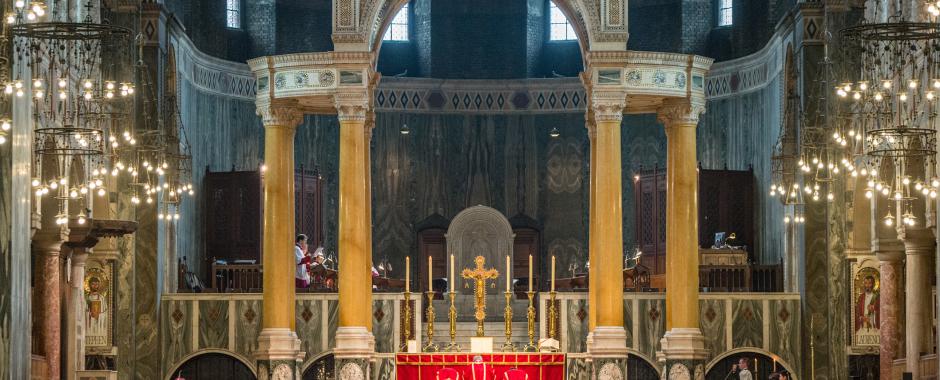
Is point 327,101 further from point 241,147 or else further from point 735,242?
point 735,242

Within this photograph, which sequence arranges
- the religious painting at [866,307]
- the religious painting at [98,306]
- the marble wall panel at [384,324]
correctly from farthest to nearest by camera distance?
the religious painting at [866,307] → the marble wall panel at [384,324] → the religious painting at [98,306]

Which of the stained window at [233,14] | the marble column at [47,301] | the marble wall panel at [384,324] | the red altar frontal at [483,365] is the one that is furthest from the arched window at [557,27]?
the marble column at [47,301]

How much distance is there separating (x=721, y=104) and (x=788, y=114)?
4.52 m

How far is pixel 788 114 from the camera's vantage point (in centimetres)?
3488

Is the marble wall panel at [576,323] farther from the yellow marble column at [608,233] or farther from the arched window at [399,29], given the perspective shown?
the arched window at [399,29]

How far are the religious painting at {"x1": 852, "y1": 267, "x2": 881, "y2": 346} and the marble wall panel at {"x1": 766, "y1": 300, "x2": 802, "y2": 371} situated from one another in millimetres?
1170

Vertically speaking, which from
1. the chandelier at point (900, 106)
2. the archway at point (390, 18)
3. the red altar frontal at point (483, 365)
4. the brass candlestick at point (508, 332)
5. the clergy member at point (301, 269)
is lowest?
the red altar frontal at point (483, 365)

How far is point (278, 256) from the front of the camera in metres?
31.5

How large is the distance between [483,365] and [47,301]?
7184 mm

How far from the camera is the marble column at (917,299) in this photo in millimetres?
28391

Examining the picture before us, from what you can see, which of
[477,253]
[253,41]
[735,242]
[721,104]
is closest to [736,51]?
[721,104]

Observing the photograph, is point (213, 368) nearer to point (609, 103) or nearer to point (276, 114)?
point (276, 114)

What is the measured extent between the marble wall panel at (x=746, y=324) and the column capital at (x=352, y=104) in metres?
8.73

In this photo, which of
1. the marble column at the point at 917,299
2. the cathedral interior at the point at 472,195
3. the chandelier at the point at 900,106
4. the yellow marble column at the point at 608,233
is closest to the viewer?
the chandelier at the point at 900,106
